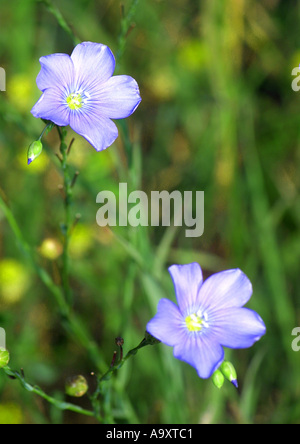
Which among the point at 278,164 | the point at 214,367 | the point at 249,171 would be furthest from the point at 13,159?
the point at 214,367

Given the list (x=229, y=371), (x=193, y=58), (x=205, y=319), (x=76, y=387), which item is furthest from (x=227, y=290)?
(x=193, y=58)

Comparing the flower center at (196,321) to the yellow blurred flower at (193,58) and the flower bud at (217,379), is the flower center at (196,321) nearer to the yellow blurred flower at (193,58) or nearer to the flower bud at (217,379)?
the flower bud at (217,379)

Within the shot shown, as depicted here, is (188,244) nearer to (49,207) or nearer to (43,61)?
(49,207)

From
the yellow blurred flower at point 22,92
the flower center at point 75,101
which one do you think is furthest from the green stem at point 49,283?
the yellow blurred flower at point 22,92

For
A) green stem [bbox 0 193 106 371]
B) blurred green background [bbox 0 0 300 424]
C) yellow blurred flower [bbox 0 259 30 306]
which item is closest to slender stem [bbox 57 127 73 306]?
green stem [bbox 0 193 106 371]

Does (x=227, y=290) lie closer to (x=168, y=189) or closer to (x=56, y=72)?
(x=56, y=72)

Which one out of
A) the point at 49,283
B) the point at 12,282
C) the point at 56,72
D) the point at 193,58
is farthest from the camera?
the point at 193,58
